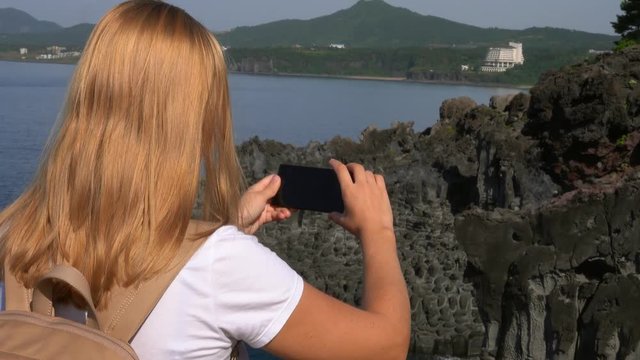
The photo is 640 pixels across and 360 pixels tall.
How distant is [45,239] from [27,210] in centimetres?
9

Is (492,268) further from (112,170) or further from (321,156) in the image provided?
(321,156)

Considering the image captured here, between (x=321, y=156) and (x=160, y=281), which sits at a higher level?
(x=160, y=281)

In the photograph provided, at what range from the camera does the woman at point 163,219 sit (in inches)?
55.3

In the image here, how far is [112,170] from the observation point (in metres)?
1.42

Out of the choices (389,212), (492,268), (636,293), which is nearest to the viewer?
(389,212)

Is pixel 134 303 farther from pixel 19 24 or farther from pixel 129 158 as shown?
pixel 19 24

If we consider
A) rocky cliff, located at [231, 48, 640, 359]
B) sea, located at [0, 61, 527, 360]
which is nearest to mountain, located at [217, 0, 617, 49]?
sea, located at [0, 61, 527, 360]

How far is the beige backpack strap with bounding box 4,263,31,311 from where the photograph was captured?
138 centimetres

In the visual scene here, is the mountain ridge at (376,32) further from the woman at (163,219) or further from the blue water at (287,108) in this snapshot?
Result: the woman at (163,219)

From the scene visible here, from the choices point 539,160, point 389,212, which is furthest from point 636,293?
point 539,160

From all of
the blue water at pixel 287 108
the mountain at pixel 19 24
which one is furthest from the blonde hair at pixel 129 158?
the mountain at pixel 19 24

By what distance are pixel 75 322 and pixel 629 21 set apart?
24906mm

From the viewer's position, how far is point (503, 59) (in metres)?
85.0

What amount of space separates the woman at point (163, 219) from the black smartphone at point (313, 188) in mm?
242
